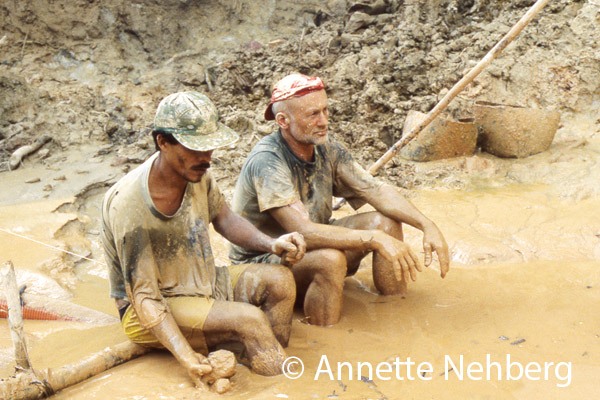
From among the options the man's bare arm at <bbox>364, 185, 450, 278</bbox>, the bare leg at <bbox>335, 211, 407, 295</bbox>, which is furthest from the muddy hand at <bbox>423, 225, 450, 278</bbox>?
the bare leg at <bbox>335, 211, 407, 295</bbox>

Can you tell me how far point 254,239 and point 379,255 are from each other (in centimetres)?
90

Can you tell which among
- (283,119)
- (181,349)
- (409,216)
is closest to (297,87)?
(283,119)

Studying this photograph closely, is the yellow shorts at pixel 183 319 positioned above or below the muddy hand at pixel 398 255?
below

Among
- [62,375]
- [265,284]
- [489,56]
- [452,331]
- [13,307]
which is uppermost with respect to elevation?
[489,56]

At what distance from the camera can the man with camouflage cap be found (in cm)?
256

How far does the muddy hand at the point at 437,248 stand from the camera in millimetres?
3309

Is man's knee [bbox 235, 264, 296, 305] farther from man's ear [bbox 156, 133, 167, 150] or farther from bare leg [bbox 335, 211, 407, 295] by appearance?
man's ear [bbox 156, 133, 167, 150]

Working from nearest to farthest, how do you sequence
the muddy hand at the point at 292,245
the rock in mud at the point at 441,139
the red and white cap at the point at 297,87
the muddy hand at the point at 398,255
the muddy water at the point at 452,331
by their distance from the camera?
the muddy water at the point at 452,331
the muddy hand at the point at 292,245
the muddy hand at the point at 398,255
the red and white cap at the point at 297,87
the rock in mud at the point at 441,139

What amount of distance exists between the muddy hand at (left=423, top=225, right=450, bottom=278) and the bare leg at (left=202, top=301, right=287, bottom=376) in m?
1.09

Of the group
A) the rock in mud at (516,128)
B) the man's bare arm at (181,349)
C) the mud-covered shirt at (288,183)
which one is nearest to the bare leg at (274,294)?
the mud-covered shirt at (288,183)

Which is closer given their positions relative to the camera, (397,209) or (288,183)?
(288,183)

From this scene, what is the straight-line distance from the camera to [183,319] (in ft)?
8.96

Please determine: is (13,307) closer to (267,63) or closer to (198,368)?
(198,368)

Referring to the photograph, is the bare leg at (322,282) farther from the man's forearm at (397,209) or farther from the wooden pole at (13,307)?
the wooden pole at (13,307)
